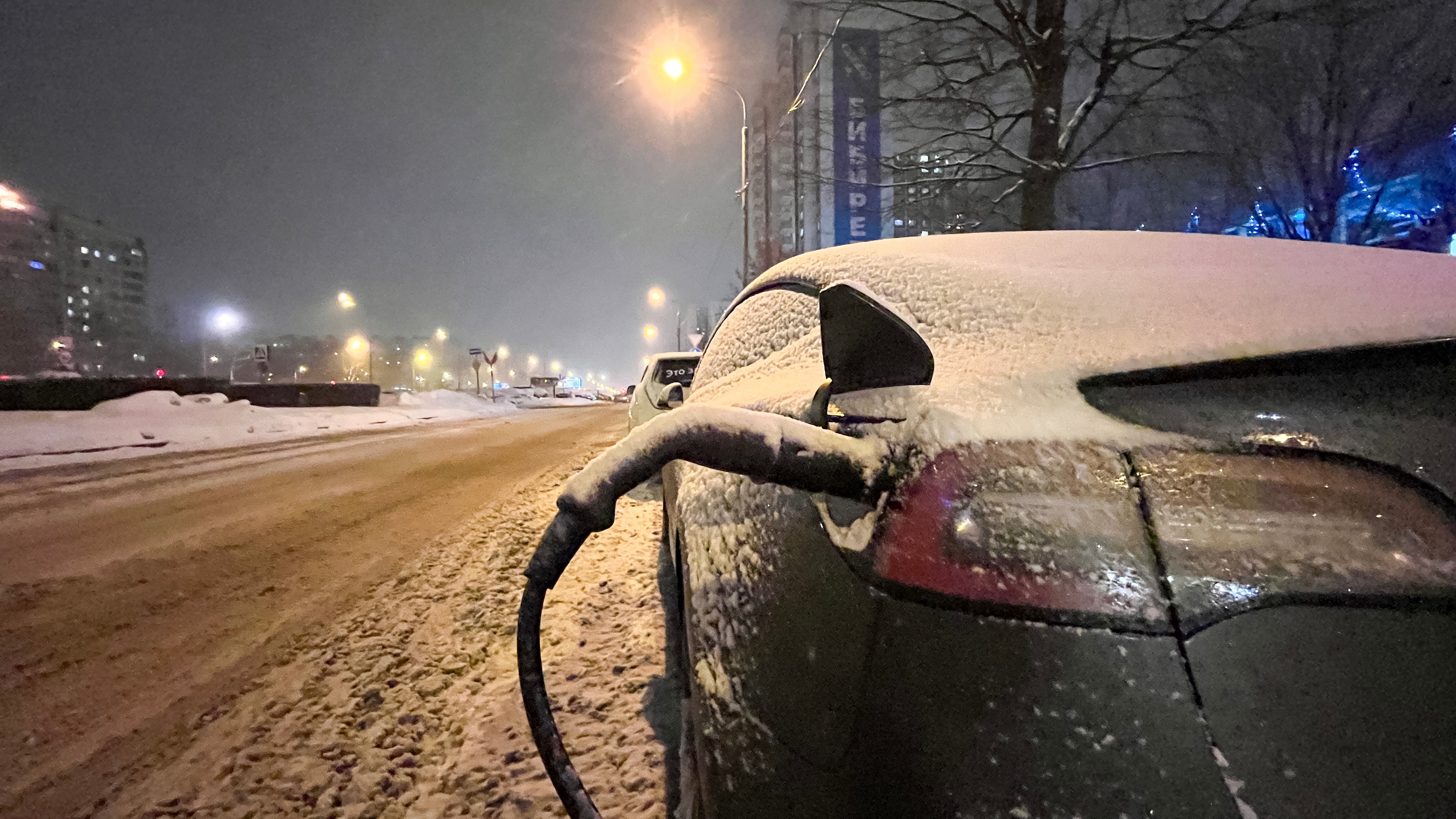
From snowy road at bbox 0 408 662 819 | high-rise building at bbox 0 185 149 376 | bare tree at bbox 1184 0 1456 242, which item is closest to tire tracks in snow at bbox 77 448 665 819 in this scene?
snowy road at bbox 0 408 662 819

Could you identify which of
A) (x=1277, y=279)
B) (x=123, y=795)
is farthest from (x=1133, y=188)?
(x=123, y=795)

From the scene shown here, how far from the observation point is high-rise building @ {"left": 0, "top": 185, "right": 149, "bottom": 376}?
45.0m

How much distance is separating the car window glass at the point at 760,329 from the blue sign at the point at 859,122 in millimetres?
4927

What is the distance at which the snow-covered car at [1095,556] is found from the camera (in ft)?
2.75

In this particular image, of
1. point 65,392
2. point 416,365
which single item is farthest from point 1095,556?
point 416,365

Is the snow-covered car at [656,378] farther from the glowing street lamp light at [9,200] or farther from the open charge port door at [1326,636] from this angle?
the glowing street lamp light at [9,200]

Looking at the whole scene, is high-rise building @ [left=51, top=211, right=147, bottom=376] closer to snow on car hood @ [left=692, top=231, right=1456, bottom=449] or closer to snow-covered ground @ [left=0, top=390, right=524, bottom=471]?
snow-covered ground @ [left=0, top=390, right=524, bottom=471]

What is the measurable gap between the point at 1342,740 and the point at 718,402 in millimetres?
1592

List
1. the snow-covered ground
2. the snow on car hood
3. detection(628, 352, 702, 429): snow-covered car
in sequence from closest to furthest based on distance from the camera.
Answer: the snow on car hood → detection(628, 352, 702, 429): snow-covered car → the snow-covered ground

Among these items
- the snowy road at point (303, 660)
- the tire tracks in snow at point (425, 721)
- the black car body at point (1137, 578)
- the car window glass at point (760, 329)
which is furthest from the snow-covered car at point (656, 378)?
the black car body at point (1137, 578)

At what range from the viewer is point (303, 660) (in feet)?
9.93

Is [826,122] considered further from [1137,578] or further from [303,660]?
[1137,578]

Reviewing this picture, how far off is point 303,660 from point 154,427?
13.6m

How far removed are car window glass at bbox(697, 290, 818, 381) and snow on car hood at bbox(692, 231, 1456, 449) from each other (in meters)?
0.09
